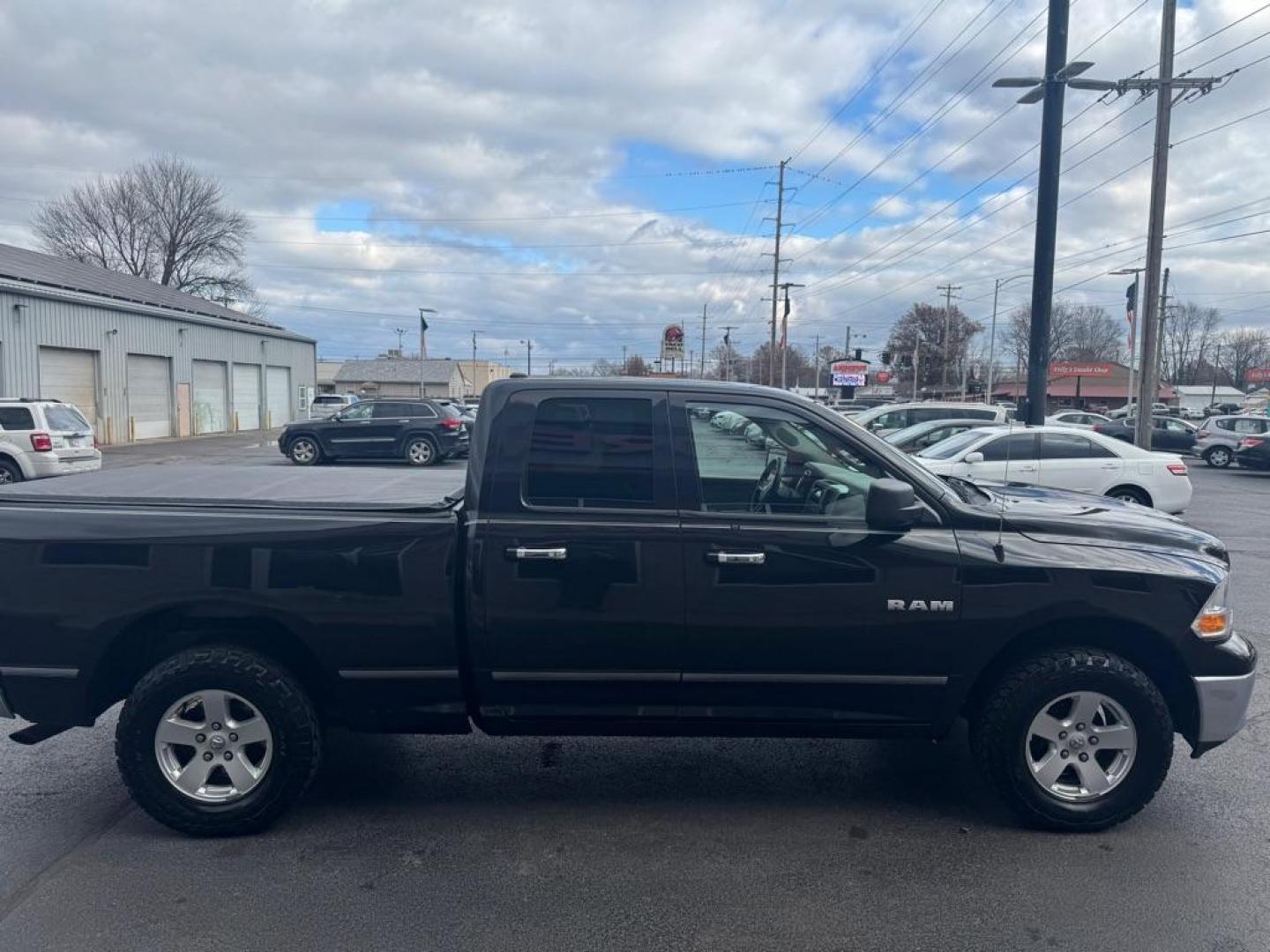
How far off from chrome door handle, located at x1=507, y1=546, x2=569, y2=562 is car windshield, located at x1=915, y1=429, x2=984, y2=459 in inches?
404

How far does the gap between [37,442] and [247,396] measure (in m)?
26.4

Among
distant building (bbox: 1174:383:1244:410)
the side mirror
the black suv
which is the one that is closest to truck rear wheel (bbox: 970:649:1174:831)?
the side mirror

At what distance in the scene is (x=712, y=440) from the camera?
4230 millimetres

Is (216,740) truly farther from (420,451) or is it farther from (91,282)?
(91,282)

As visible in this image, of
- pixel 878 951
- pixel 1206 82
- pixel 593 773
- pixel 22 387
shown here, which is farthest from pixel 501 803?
pixel 22 387

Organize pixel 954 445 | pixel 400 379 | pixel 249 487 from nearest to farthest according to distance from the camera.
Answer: pixel 249 487, pixel 954 445, pixel 400 379

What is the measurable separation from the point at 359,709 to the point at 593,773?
48.3 inches

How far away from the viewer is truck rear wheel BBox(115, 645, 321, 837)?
13.1ft

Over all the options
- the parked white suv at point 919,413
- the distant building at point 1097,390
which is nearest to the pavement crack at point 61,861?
the parked white suv at point 919,413

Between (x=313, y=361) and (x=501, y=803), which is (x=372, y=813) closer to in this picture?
(x=501, y=803)

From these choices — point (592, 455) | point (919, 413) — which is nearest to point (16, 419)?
point (592, 455)

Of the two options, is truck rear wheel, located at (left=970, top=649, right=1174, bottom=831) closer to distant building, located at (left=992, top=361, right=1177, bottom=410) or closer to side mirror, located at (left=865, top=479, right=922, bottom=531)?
side mirror, located at (left=865, top=479, right=922, bottom=531)

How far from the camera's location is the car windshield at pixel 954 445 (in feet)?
44.0

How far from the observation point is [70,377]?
98.5 feet
